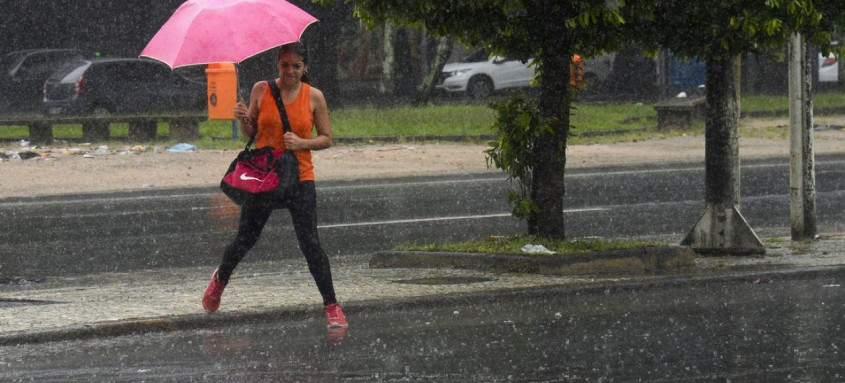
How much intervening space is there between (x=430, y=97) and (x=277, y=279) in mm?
22922

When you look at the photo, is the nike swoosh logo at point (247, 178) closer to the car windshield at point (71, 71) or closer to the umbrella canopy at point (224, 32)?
the umbrella canopy at point (224, 32)

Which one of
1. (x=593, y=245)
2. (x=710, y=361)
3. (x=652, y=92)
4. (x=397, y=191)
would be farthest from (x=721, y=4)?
(x=652, y=92)

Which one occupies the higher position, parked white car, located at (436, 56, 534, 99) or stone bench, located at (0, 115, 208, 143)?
parked white car, located at (436, 56, 534, 99)

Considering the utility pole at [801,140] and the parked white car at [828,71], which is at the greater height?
the parked white car at [828,71]

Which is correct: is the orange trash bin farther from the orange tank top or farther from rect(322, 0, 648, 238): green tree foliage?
the orange tank top

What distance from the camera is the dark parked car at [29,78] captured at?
115 feet

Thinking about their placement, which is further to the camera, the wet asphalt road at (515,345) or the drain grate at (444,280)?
the drain grate at (444,280)

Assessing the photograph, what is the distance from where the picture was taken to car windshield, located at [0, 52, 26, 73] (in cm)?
3573

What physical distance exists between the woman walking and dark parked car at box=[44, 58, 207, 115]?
21550 mm

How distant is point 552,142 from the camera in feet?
34.1

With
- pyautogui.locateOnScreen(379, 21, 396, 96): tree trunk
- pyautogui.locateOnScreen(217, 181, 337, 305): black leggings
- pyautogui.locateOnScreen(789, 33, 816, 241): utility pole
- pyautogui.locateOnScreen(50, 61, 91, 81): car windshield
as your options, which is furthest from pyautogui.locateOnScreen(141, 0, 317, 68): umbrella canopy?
pyautogui.locateOnScreen(379, 21, 396, 96): tree trunk

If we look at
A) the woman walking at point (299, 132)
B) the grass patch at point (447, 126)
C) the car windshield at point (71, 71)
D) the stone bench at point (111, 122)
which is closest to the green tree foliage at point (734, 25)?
the woman walking at point (299, 132)

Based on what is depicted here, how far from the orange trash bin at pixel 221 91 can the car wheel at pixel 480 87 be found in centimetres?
1345

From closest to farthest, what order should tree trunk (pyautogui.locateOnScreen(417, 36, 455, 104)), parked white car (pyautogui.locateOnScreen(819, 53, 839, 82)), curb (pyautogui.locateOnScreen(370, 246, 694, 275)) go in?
curb (pyautogui.locateOnScreen(370, 246, 694, 275)) → tree trunk (pyautogui.locateOnScreen(417, 36, 455, 104)) → parked white car (pyautogui.locateOnScreen(819, 53, 839, 82))
